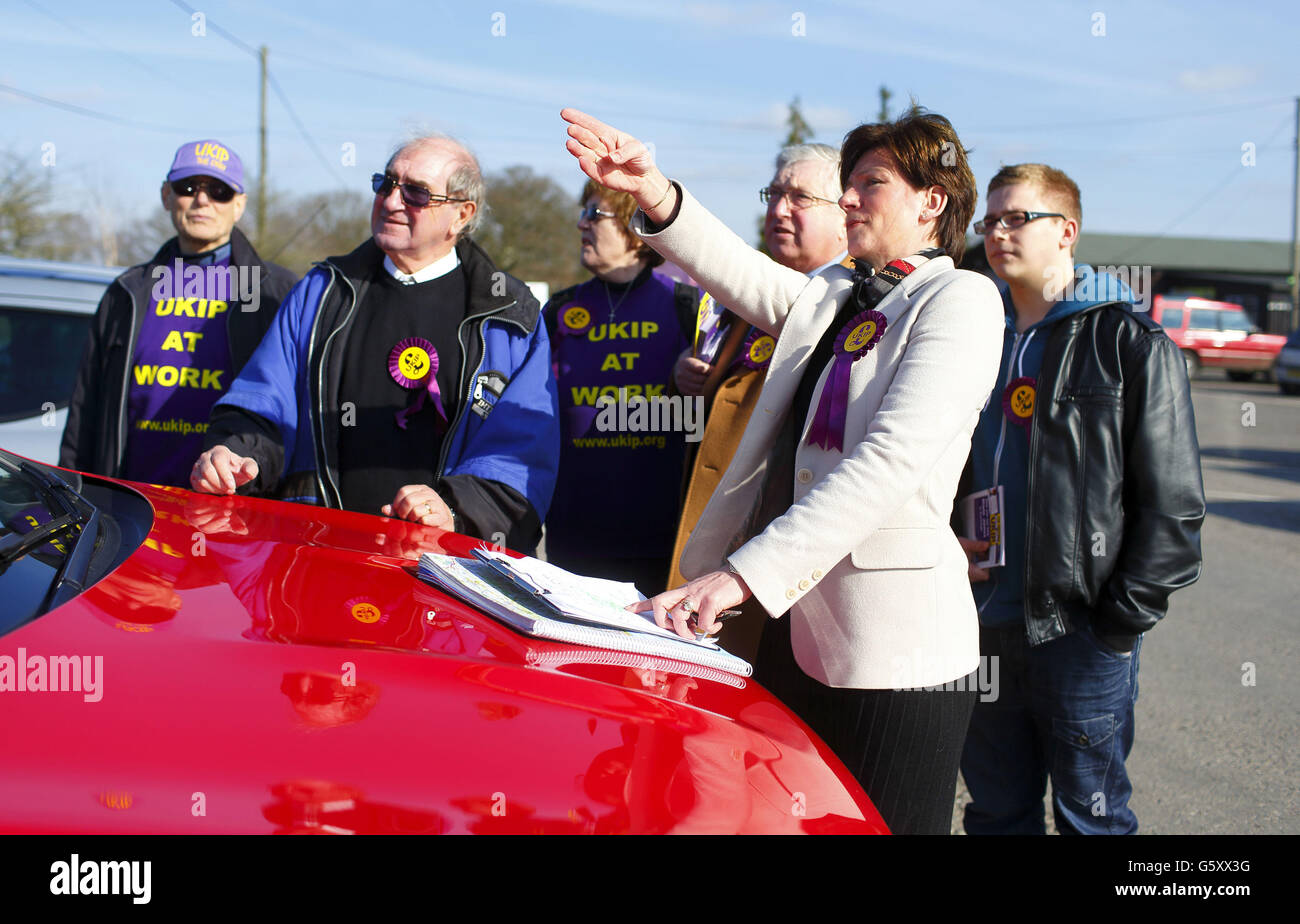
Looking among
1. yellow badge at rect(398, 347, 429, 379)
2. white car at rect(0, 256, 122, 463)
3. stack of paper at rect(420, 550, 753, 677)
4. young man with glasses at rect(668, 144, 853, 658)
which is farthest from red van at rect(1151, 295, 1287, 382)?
stack of paper at rect(420, 550, 753, 677)

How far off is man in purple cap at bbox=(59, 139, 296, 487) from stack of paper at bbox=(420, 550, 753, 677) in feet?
6.18

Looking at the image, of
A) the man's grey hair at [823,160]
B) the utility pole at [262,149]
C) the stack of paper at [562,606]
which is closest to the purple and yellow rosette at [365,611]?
the stack of paper at [562,606]

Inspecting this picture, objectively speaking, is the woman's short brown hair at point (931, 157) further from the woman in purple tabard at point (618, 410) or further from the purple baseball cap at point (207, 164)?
the purple baseball cap at point (207, 164)

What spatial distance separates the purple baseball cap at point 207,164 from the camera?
3.80 m

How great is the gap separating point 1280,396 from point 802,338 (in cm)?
2531

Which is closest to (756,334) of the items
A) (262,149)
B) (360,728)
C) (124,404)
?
(360,728)

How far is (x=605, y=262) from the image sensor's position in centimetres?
375

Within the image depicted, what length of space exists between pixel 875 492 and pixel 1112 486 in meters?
1.15

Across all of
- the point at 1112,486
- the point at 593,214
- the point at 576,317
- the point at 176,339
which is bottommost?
the point at 1112,486

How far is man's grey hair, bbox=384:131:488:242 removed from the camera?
10.2ft

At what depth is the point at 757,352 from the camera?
2.73 m

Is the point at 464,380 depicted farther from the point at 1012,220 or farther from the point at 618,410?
the point at 1012,220

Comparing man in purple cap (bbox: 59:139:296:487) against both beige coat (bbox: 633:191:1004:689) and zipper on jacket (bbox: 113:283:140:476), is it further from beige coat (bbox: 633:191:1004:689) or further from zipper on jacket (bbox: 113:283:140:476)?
beige coat (bbox: 633:191:1004:689)
